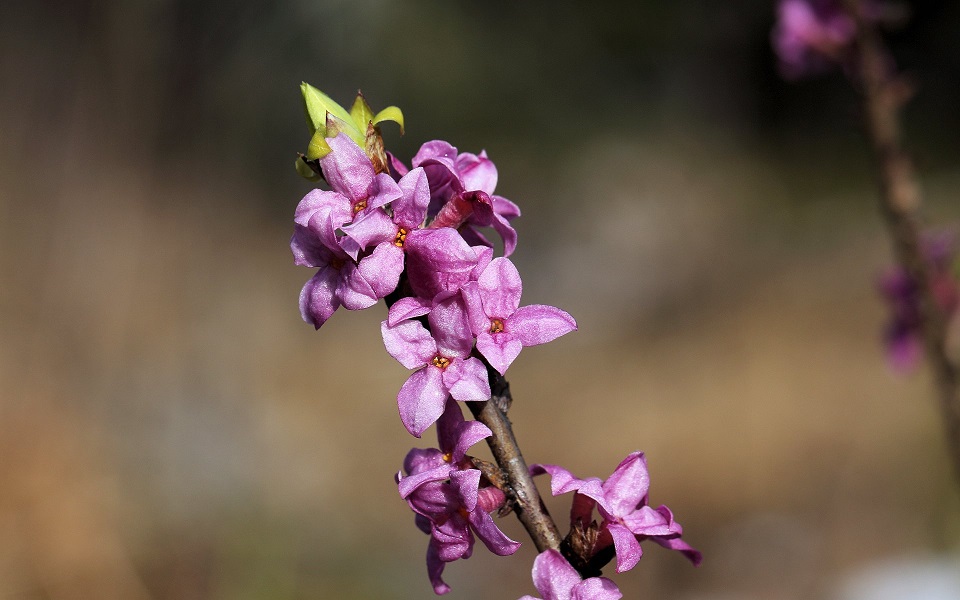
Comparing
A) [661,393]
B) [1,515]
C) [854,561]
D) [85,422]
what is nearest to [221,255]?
[85,422]

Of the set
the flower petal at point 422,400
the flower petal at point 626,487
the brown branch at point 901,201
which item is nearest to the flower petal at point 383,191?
the flower petal at point 422,400

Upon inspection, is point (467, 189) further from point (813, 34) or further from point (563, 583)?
point (813, 34)

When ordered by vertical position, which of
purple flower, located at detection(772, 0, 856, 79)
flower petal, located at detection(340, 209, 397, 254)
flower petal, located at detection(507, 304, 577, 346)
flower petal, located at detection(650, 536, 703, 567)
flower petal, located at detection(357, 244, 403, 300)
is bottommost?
flower petal, located at detection(650, 536, 703, 567)

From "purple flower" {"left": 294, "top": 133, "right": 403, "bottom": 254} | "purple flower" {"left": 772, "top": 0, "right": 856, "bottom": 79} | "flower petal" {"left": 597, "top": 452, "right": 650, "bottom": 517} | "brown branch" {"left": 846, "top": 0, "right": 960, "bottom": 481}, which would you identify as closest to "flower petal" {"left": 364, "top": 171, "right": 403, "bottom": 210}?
"purple flower" {"left": 294, "top": 133, "right": 403, "bottom": 254}

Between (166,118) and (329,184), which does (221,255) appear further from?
(329,184)

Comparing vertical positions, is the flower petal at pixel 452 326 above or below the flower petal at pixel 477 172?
below

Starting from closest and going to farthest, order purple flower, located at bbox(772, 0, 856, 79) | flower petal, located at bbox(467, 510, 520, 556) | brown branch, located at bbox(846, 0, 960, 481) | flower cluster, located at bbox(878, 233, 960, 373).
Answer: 1. flower petal, located at bbox(467, 510, 520, 556)
2. brown branch, located at bbox(846, 0, 960, 481)
3. flower cluster, located at bbox(878, 233, 960, 373)
4. purple flower, located at bbox(772, 0, 856, 79)

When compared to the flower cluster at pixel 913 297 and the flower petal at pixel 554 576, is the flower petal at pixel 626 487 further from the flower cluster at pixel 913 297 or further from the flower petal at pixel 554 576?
the flower cluster at pixel 913 297

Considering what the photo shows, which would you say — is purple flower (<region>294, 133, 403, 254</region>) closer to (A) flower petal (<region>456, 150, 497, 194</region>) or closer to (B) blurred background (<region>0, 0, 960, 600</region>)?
(A) flower petal (<region>456, 150, 497, 194</region>)
